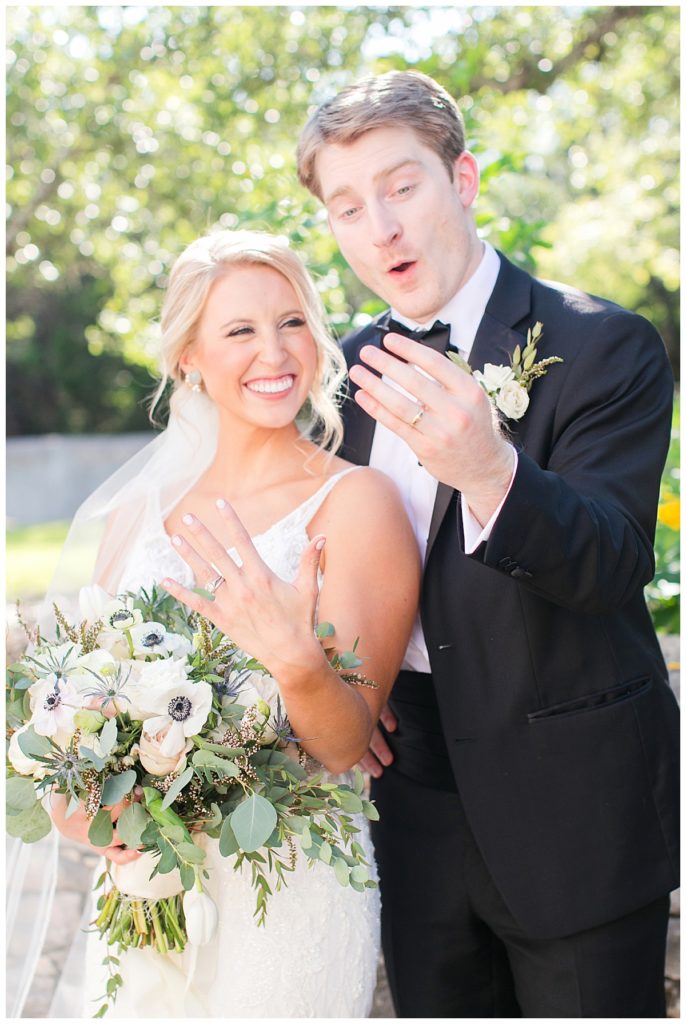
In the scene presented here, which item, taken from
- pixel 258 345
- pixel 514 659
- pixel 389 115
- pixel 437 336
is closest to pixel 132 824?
pixel 514 659

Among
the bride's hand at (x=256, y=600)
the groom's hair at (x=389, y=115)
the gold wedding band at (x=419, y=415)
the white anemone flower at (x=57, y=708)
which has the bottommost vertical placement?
the white anemone flower at (x=57, y=708)

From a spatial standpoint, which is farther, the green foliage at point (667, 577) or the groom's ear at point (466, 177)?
the green foliage at point (667, 577)

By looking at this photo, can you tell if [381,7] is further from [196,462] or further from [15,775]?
[15,775]

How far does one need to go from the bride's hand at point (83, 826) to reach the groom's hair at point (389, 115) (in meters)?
1.71

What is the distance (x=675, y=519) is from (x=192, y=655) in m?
2.17

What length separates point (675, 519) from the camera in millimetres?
3543

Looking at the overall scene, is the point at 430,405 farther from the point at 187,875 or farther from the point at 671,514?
the point at 671,514

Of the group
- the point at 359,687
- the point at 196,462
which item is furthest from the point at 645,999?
the point at 196,462

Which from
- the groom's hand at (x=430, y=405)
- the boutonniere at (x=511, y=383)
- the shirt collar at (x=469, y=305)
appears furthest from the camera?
the shirt collar at (x=469, y=305)

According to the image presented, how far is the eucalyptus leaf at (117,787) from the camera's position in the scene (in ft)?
6.24

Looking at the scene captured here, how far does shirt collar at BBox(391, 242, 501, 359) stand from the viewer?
261 cm

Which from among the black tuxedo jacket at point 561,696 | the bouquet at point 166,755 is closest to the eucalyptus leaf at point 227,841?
the bouquet at point 166,755

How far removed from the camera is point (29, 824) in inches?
80.4

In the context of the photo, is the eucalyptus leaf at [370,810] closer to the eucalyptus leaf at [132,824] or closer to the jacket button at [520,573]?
the eucalyptus leaf at [132,824]
